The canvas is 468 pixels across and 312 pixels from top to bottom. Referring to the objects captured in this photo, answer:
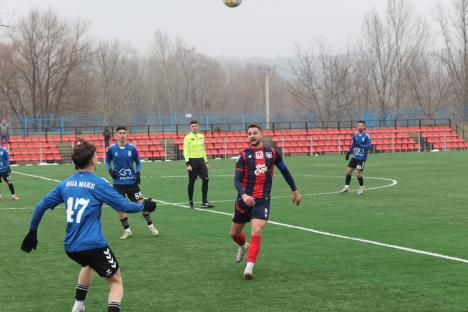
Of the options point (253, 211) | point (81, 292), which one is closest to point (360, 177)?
point (253, 211)

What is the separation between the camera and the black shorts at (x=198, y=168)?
18156 mm

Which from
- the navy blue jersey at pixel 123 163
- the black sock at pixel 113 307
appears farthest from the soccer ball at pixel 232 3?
the black sock at pixel 113 307

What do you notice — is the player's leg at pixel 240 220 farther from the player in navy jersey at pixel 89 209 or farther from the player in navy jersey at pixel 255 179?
the player in navy jersey at pixel 89 209

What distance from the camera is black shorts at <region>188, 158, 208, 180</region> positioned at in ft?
59.6

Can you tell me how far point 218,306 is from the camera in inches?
304

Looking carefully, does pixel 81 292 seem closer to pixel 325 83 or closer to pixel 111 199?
pixel 111 199

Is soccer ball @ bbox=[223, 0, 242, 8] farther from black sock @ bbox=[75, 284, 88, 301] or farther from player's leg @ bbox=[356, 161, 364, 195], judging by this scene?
black sock @ bbox=[75, 284, 88, 301]

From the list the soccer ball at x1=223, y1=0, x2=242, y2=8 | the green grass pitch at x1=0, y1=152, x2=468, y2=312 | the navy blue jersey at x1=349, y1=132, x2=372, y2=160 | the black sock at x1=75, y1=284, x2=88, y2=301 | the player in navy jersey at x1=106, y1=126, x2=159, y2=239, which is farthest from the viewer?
the soccer ball at x1=223, y1=0, x2=242, y2=8

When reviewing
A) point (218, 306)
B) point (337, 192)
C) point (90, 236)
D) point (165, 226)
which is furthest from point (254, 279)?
point (337, 192)

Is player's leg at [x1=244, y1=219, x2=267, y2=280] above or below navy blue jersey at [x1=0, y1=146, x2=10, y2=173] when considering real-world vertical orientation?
below

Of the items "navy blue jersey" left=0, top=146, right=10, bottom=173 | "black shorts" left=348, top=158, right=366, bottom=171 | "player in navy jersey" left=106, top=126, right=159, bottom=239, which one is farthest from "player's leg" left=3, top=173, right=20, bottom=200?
"black shorts" left=348, top=158, right=366, bottom=171

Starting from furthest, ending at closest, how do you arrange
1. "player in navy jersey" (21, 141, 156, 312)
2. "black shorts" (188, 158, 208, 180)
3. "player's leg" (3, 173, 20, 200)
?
"player's leg" (3, 173, 20, 200) → "black shorts" (188, 158, 208, 180) → "player in navy jersey" (21, 141, 156, 312)

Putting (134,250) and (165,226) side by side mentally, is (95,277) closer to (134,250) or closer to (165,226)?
(134,250)

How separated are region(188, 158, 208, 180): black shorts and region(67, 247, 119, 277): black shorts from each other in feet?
37.3
